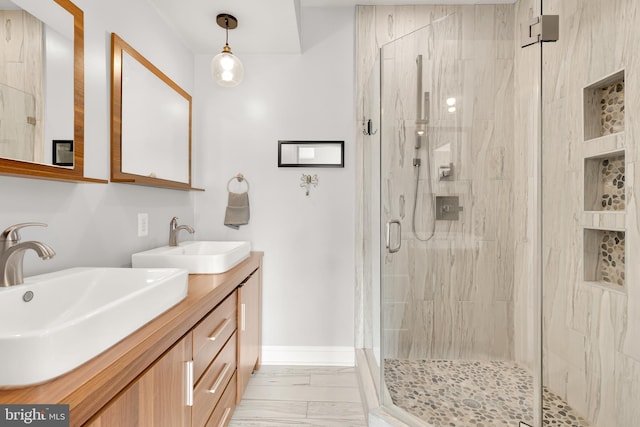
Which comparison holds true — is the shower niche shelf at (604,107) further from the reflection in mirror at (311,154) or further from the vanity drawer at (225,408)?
the vanity drawer at (225,408)

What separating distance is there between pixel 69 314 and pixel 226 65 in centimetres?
157

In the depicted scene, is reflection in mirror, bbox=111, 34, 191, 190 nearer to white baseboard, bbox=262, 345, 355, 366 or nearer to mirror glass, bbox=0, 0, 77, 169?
mirror glass, bbox=0, 0, 77, 169

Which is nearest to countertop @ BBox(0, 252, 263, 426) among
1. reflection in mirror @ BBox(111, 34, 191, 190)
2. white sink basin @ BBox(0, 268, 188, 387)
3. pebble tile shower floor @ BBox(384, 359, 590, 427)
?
white sink basin @ BBox(0, 268, 188, 387)

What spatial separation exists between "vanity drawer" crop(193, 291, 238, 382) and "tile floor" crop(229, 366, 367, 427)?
0.56 m

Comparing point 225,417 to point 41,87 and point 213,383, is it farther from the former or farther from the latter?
point 41,87

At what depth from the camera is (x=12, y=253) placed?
0.97 m

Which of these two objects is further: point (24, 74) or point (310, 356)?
point (310, 356)

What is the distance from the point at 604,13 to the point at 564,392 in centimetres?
155

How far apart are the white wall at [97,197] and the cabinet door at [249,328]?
0.62 m

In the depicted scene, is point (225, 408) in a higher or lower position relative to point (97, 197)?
lower

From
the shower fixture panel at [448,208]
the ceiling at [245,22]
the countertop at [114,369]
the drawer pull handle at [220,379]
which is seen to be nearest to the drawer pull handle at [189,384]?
the countertop at [114,369]

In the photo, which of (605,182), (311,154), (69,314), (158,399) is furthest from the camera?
(311,154)

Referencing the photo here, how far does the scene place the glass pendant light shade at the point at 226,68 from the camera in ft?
6.65

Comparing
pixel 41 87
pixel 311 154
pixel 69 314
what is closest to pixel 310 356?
pixel 311 154
